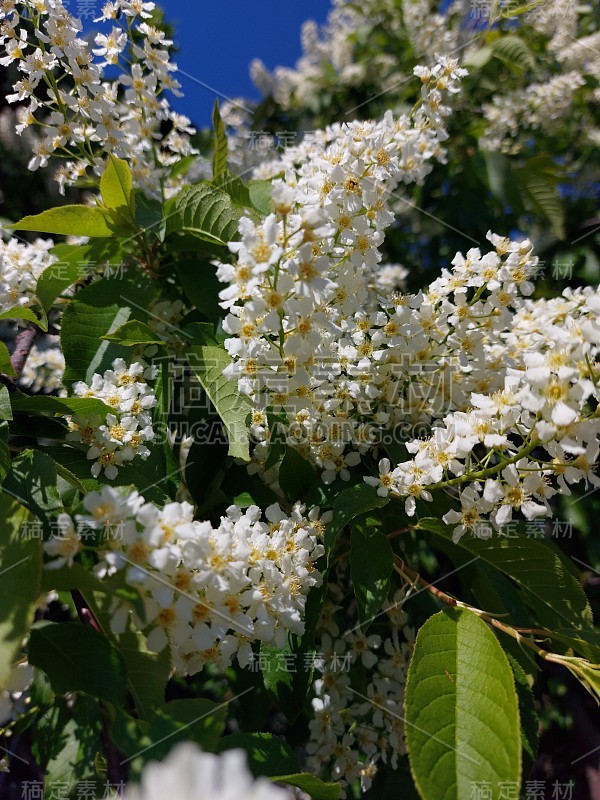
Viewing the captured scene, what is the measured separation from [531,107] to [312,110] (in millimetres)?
1660

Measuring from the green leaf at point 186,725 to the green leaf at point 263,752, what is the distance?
190 mm

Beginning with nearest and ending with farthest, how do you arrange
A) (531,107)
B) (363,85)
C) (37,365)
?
(37,365), (531,107), (363,85)

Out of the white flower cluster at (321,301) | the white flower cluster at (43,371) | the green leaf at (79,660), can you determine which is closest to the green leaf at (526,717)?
the white flower cluster at (321,301)

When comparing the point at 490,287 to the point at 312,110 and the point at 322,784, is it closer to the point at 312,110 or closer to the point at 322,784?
the point at 322,784

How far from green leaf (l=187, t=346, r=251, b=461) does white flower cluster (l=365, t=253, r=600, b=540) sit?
11.3 inches

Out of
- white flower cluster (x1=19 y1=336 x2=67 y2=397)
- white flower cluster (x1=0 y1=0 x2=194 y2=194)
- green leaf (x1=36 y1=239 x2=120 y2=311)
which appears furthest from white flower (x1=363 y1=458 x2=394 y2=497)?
white flower cluster (x1=19 y1=336 x2=67 y2=397)

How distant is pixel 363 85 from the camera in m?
3.92

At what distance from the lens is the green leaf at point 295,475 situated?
4.11ft

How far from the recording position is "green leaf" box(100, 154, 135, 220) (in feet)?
4.39

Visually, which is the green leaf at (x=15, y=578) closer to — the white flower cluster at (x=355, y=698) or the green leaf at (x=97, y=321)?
the green leaf at (x=97, y=321)

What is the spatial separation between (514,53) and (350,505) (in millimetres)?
2585

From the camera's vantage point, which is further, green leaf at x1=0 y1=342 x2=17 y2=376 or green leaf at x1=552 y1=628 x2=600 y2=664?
green leaf at x1=0 y1=342 x2=17 y2=376

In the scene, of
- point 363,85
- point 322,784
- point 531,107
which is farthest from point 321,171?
point 363,85

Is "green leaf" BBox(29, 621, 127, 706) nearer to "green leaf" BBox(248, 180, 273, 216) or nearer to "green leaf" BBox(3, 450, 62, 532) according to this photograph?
"green leaf" BBox(3, 450, 62, 532)
